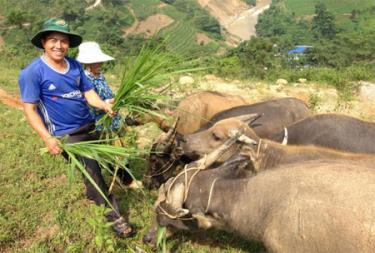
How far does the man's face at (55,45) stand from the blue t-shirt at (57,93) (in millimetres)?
103

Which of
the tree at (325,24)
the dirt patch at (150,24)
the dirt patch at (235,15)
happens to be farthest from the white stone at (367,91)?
the dirt patch at (235,15)

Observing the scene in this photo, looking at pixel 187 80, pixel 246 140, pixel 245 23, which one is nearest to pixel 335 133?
pixel 246 140

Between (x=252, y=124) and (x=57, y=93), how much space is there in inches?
122

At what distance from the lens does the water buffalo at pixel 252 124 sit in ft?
17.7

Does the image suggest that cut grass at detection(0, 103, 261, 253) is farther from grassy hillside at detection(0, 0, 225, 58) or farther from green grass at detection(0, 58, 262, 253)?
grassy hillside at detection(0, 0, 225, 58)

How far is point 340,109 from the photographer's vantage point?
9.53m

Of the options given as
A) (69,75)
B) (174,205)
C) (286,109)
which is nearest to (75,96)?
(69,75)

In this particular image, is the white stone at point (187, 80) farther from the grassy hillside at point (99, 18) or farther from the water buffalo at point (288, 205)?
the grassy hillside at point (99, 18)

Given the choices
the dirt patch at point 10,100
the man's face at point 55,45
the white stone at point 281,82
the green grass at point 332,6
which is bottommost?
the green grass at point 332,6

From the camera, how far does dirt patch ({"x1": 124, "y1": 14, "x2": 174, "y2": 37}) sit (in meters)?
68.3

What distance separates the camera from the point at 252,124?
5.82 m

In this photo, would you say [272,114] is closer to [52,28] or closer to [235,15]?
[52,28]

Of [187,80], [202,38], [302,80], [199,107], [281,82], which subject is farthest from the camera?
[202,38]

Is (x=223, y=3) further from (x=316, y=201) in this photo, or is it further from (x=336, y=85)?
(x=316, y=201)
